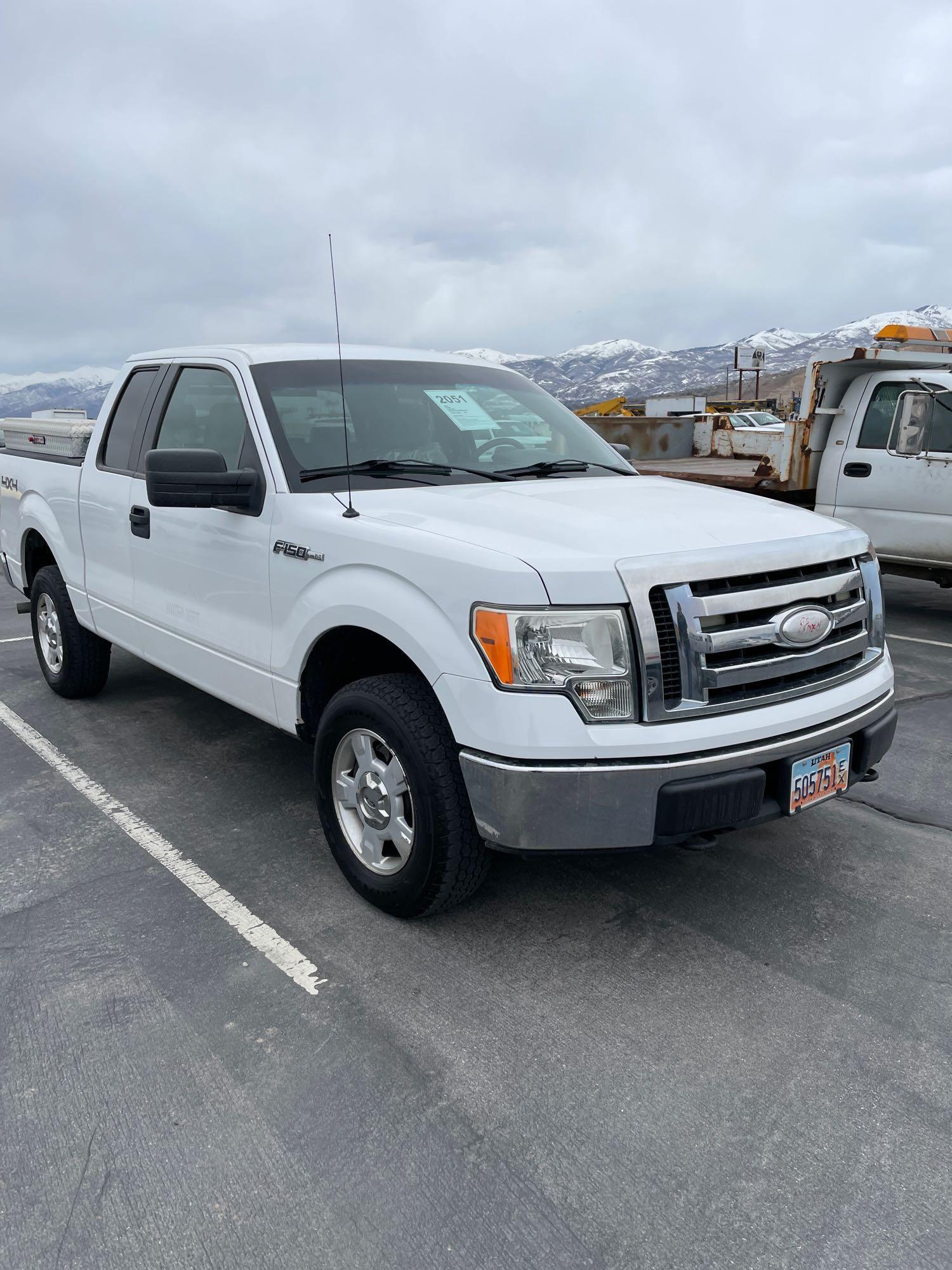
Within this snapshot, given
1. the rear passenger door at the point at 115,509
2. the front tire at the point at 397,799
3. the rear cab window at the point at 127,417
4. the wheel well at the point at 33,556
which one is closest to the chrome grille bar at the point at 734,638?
the front tire at the point at 397,799

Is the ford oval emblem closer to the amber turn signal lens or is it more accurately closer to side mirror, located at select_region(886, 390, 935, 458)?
the amber turn signal lens

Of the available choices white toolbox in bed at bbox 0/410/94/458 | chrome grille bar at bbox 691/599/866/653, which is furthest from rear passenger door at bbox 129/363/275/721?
chrome grille bar at bbox 691/599/866/653

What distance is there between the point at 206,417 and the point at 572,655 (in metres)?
2.30

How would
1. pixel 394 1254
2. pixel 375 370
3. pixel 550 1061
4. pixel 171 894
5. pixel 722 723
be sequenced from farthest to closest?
pixel 375 370
pixel 171 894
pixel 722 723
pixel 550 1061
pixel 394 1254

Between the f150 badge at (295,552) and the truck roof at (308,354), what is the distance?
2.88 ft

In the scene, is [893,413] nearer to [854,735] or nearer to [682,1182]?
[854,735]

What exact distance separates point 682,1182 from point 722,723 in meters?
1.16

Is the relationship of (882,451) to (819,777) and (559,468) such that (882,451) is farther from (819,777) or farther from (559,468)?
(819,777)

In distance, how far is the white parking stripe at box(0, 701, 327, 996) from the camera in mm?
2975

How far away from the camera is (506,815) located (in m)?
2.68

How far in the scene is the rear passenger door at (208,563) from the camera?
3670mm

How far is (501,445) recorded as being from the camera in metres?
3.96

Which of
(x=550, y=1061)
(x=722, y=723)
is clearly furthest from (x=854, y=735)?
(x=550, y=1061)

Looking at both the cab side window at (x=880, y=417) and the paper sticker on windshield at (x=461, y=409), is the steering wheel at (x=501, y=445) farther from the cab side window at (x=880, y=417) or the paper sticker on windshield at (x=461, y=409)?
the cab side window at (x=880, y=417)
